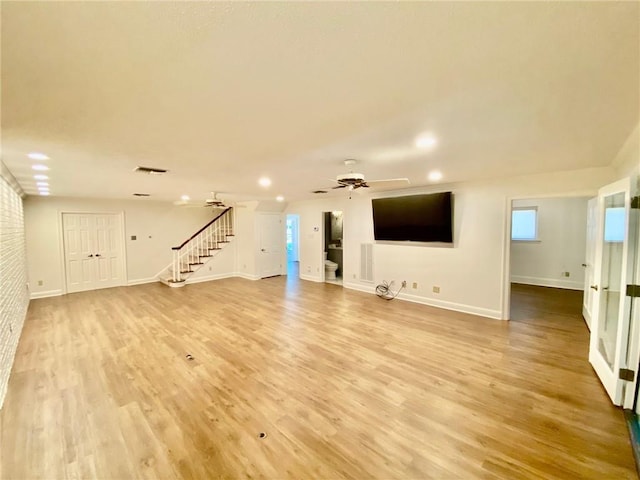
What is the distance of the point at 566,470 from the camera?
1.91 m

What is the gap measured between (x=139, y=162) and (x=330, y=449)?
3627 mm

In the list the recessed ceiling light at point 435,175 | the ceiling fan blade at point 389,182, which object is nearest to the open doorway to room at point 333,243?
the ceiling fan blade at point 389,182

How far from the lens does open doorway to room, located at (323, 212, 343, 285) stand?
850 cm

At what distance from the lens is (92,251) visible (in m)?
7.34

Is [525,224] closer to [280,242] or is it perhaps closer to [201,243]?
[280,242]

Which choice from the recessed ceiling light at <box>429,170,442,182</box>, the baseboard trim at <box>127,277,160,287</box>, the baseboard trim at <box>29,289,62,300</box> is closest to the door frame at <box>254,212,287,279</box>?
the baseboard trim at <box>127,277,160,287</box>

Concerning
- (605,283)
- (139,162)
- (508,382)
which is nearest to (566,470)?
(508,382)

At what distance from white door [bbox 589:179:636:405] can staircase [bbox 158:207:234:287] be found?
8.50 meters

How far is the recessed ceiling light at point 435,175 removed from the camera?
4158mm

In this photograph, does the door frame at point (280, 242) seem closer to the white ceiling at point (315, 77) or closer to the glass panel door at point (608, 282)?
the white ceiling at point (315, 77)

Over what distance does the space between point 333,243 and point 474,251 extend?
16.9ft

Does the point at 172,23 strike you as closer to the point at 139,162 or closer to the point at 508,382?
the point at 139,162

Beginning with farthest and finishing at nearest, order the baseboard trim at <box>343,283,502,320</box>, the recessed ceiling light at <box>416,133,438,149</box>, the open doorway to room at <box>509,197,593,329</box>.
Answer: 1. the open doorway to room at <box>509,197,593,329</box>
2. the baseboard trim at <box>343,283,502,320</box>
3. the recessed ceiling light at <box>416,133,438,149</box>

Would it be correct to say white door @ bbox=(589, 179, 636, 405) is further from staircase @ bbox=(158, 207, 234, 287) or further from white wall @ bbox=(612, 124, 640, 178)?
staircase @ bbox=(158, 207, 234, 287)
